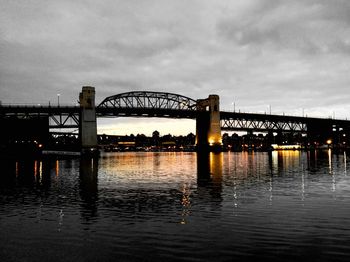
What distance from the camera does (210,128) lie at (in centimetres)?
17825

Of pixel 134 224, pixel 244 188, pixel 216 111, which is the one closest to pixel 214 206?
pixel 134 224

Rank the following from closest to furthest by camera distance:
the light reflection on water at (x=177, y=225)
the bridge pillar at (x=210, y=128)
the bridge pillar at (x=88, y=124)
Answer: the light reflection on water at (x=177, y=225)
the bridge pillar at (x=88, y=124)
the bridge pillar at (x=210, y=128)

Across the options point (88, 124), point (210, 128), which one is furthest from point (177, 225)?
point (210, 128)

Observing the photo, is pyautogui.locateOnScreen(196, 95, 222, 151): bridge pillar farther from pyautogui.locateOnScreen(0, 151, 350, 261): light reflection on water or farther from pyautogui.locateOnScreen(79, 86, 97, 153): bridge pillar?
pyautogui.locateOnScreen(0, 151, 350, 261): light reflection on water

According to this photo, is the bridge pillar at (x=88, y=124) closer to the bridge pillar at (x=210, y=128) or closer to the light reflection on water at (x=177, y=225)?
the bridge pillar at (x=210, y=128)

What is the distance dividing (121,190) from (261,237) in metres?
20.8

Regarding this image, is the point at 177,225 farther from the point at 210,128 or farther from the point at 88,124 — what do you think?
the point at 210,128

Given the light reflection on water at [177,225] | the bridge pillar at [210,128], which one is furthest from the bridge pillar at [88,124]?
the light reflection on water at [177,225]

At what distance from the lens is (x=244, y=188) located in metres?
36.0

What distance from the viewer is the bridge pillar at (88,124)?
129 m

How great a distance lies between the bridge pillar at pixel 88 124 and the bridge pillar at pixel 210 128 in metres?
63.5

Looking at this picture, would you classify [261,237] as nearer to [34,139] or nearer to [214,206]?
[214,206]

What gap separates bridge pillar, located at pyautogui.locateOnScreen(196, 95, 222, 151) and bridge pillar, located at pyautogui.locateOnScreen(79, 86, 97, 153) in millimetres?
63519

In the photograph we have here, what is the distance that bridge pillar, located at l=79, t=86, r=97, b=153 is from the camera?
128750 mm
